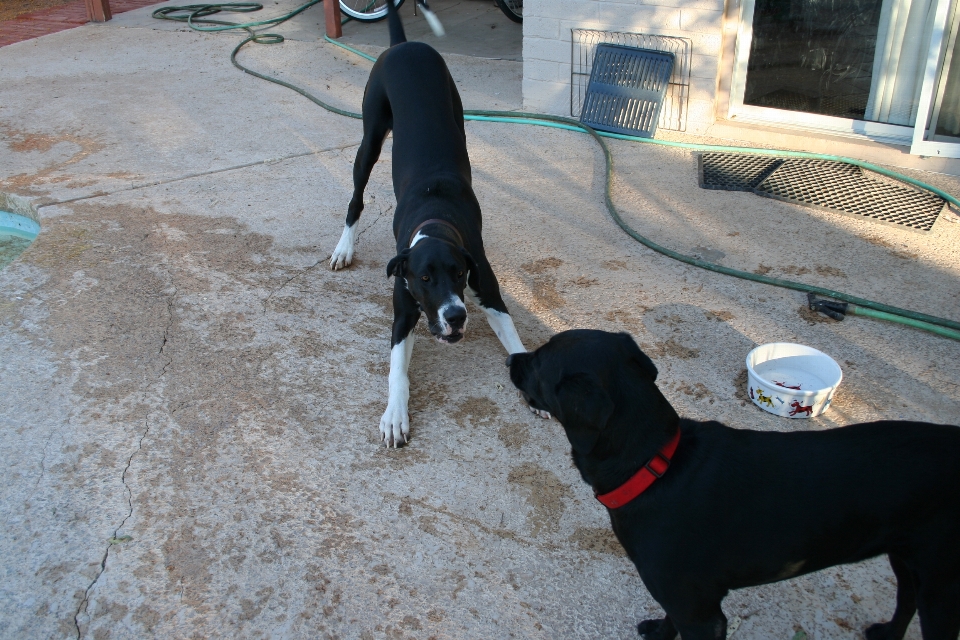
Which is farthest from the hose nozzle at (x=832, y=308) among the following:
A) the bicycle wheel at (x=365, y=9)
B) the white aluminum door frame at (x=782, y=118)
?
the bicycle wheel at (x=365, y=9)

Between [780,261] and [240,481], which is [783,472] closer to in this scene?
[240,481]

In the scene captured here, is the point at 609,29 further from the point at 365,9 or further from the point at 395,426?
the point at 365,9

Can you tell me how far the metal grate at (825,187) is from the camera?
4.45 m

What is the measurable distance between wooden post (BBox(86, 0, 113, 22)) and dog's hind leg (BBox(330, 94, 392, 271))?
679 cm

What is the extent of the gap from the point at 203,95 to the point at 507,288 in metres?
4.40

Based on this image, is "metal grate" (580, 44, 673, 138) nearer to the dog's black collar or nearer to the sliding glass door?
the sliding glass door

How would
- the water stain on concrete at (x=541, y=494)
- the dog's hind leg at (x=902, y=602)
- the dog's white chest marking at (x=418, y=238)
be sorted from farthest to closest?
1. the dog's white chest marking at (x=418, y=238)
2. the water stain on concrete at (x=541, y=494)
3. the dog's hind leg at (x=902, y=602)

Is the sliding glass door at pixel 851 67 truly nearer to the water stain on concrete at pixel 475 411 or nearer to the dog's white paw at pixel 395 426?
the water stain on concrete at pixel 475 411

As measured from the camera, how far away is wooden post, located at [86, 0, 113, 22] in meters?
9.24

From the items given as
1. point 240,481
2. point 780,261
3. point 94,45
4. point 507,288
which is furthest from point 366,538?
point 94,45

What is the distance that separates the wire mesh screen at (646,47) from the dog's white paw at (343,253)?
268 cm

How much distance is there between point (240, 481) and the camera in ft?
9.23

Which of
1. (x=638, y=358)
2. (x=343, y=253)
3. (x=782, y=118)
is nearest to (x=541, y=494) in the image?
(x=638, y=358)

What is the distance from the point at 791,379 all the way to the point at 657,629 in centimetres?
143
